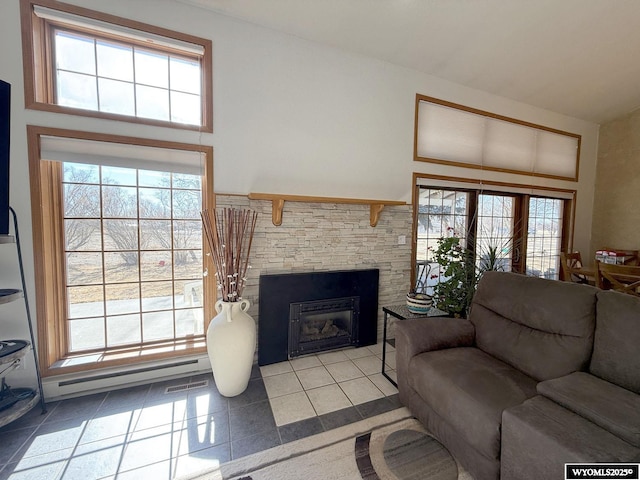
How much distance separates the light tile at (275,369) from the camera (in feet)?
7.88

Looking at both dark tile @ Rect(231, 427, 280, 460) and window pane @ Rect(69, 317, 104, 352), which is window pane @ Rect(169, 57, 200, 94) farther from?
dark tile @ Rect(231, 427, 280, 460)

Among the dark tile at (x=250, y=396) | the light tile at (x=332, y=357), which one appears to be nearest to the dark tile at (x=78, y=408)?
the dark tile at (x=250, y=396)

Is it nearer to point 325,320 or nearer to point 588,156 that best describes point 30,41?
point 325,320

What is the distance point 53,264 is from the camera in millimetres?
2023

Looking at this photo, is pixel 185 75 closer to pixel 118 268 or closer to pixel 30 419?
pixel 118 268

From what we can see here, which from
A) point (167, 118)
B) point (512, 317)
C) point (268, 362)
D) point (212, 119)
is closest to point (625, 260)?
point (512, 317)

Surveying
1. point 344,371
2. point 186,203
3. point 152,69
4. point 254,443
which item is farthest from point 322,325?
point 152,69

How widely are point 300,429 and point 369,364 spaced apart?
3.42 ft

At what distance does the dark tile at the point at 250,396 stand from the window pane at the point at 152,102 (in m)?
2.35

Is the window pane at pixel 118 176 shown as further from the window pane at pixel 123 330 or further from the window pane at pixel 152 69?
the window pane at pixel 123 330

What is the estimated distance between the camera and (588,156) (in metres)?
4.35

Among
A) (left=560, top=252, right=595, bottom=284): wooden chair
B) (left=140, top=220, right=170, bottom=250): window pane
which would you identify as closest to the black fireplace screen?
(left=140, top=220, right=170, bottom=250): window pane

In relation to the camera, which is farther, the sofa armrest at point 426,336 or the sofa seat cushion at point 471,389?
the sofa armrest at point 426,336

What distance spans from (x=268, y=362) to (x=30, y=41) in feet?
10.0
